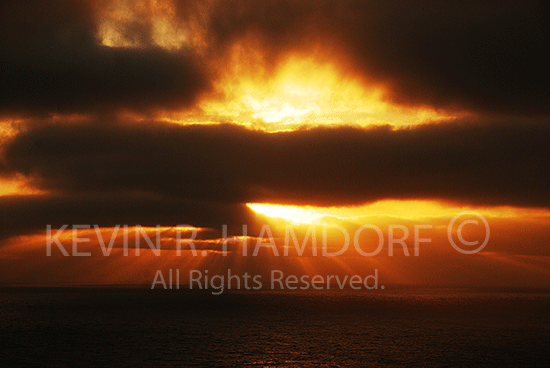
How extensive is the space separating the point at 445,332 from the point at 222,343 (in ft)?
166

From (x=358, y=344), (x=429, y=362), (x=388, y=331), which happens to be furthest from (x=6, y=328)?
(x=429, y=362)

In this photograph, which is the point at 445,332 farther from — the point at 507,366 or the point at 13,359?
the point at 13,359

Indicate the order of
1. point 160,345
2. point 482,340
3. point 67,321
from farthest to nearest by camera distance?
point 67,321 < point 482,340 < point 160,345

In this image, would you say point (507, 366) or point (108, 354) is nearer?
point (507, 366)

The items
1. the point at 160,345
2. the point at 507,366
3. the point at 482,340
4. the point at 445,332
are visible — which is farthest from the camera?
the point at 445,332

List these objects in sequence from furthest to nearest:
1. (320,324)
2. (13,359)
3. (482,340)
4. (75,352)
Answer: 1. (320,324)
2. (482,340)
3. (75,352)
4. (13,359)

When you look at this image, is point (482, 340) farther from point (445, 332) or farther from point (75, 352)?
point (75, 352)

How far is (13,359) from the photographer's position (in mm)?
66375

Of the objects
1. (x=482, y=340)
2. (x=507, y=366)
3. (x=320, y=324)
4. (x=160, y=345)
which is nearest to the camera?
(x=507, y=366)

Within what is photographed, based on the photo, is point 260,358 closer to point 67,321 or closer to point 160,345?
point 160,345

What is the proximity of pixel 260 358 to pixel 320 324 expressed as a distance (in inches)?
2111

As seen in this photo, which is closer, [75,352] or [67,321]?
[75,352]

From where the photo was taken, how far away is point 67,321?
12500 centimetres

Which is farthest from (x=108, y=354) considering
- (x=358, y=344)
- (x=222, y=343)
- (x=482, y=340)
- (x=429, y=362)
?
(x=482, y=340)
